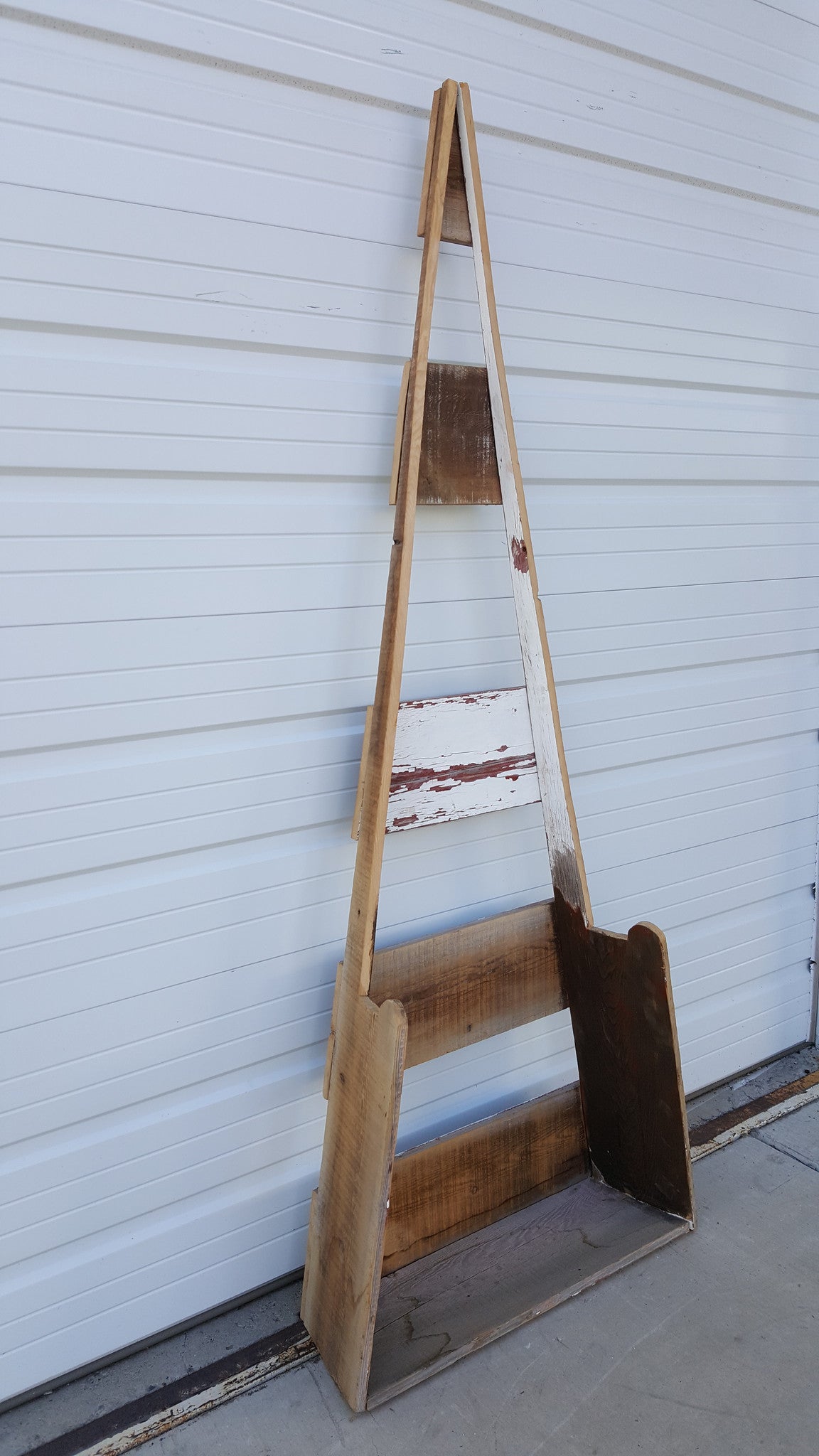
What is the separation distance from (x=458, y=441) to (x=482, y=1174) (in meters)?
1.33

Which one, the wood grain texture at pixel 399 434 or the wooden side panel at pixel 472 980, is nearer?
the wood grain texture at pixel 399 434

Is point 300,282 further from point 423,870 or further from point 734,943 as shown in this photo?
point 734,943

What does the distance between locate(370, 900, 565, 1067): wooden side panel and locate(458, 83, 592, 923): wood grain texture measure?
0.12m

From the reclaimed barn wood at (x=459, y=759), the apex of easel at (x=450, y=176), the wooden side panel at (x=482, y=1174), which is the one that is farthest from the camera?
the wooden side panel at (x=482, y=1174)

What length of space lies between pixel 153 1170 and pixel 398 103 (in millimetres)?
1765

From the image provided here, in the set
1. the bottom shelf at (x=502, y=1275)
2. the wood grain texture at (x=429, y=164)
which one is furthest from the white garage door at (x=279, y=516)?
the bottom shelf at (x=502, y=1275)

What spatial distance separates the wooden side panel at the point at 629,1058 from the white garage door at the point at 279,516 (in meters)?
0.16

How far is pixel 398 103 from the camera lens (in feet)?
4.87

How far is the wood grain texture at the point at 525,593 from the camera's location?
148 cm

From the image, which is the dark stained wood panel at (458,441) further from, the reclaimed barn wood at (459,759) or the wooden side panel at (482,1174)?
the wooden side panel at (482,1174)

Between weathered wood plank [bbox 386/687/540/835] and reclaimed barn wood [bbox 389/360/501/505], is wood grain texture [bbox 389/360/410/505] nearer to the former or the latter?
reclaimed barn wood [bbox 389/360/501/505]

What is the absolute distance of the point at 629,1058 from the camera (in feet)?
5.75

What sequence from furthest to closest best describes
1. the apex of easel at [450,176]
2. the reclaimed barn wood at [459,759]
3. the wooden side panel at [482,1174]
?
the wooden side panel at [482,1174] → the reclaimed barn wood at [459,759] → the apex of easel at [450,176]

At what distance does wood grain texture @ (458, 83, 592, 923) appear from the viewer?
1.48m
